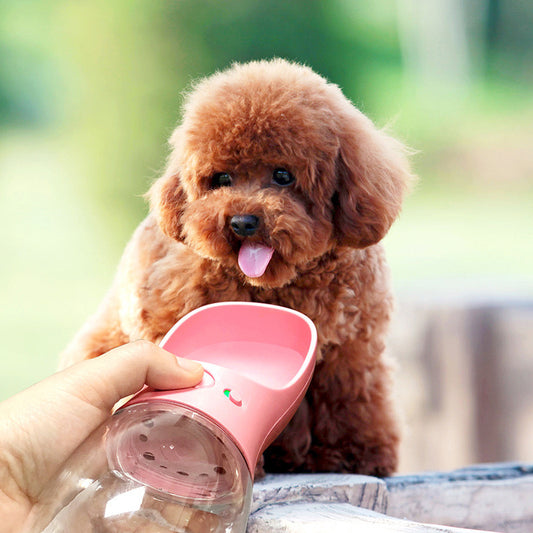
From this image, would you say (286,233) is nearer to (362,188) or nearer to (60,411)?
(362,188)

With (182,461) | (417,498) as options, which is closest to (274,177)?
(182,461)

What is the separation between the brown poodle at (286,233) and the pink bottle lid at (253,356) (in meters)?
0.06

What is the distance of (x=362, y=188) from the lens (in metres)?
0.92

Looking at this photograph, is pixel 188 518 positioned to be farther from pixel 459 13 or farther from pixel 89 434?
pixel 459 13

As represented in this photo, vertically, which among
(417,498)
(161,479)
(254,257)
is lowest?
(417,498)

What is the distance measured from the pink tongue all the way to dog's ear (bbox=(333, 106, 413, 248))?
0.35ft

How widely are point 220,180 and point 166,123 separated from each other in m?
0.68

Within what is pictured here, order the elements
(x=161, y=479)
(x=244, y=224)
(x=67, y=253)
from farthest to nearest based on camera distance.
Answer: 1. (x=67, y=253)
2. (x=244, y=224)
3. (x=161, y=479)

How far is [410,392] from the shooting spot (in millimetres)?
2018

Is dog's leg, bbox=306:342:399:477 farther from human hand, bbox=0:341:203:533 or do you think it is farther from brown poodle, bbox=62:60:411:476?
human hand, bbox=0:341:203:533

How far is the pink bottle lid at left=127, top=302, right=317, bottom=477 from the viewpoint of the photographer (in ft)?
2.39

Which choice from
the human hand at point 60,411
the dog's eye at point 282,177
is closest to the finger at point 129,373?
the human hand at point 60,411

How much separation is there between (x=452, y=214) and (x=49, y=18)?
5.71ft

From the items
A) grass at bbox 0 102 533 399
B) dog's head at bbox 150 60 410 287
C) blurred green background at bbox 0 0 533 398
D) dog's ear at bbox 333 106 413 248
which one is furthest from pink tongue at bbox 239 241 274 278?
grass at bbox 0 102 533 399
